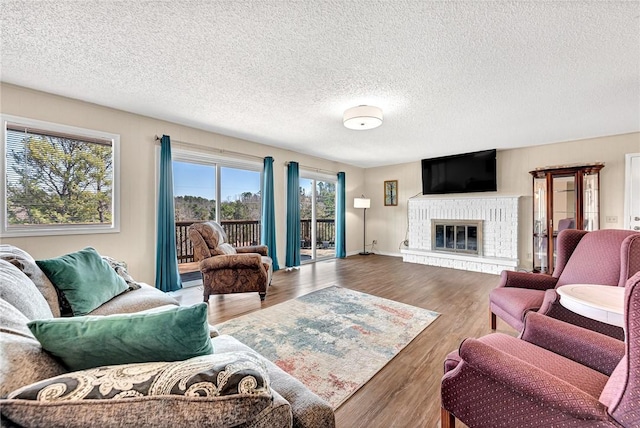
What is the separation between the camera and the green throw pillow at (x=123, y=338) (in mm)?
711

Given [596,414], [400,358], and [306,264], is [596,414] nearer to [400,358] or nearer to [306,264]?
[400,358]

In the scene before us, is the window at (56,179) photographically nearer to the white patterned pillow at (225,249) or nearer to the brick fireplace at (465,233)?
the white patterned pillow at (225,249)

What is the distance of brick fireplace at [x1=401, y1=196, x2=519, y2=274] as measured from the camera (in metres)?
4.91

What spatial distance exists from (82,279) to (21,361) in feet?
4.61

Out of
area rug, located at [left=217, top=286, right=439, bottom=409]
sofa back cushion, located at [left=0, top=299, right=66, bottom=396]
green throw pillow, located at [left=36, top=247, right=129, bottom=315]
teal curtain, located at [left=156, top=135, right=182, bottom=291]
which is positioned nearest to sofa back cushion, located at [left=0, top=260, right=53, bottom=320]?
green throw pillow, located at [left=36, top=247, right=129, bottom=315]

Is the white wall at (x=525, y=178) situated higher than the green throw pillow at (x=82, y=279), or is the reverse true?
the white wall at (x=525, y=178)

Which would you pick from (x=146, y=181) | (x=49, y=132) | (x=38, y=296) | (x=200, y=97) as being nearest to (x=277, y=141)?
(x=200, y=97)

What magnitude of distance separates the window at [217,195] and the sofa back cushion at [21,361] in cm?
347

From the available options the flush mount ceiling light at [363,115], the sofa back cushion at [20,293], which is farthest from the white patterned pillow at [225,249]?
the flush mount ceiling light at [363,115]

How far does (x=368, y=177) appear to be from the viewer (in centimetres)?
729

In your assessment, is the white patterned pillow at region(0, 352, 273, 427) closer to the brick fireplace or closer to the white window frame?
the white window frame

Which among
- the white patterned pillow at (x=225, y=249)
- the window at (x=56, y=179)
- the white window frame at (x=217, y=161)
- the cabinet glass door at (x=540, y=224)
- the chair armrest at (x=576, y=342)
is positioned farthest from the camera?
the cabinet glass door at (x=540, y=224)

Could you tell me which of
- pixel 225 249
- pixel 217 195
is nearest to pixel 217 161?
pixel 217 195

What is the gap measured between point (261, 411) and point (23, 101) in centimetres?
389
